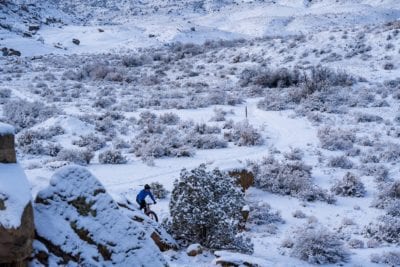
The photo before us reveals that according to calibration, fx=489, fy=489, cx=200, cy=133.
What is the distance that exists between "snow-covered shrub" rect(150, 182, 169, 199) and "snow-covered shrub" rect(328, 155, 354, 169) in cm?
607

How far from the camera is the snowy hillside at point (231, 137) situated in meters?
10.5

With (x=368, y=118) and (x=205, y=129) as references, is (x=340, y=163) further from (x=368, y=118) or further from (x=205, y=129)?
(x=368, y=118)

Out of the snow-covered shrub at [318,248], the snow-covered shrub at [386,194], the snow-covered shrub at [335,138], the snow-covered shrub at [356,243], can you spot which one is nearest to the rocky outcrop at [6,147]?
the snow-covered shrub at [318,248]

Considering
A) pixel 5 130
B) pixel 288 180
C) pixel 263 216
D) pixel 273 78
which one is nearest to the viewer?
pixel 5 130

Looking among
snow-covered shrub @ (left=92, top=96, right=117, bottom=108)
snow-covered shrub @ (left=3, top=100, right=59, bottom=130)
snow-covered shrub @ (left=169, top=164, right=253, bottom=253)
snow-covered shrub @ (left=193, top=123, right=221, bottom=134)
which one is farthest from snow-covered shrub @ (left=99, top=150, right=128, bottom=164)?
snow-covered shrub @ (left=92, top=96, right=117, bottom=108)

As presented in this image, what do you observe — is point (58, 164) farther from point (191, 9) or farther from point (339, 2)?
point (191, 9)

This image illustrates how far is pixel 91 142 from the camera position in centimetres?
1797

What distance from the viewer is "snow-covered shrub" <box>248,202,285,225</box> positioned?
1235 centimetres

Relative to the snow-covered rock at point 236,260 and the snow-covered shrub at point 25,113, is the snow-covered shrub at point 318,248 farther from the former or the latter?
the snow-covered shrub at point 25,113

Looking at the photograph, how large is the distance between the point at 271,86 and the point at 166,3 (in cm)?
6258

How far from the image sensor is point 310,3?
76.6 meters

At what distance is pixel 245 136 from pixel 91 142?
5778mm

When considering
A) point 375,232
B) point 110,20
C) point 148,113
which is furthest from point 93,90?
point 110,20

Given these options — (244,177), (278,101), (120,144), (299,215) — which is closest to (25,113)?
(120,144)
